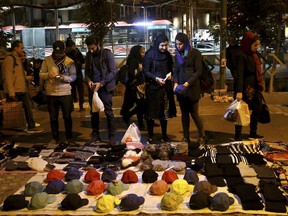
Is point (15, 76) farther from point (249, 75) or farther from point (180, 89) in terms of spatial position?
point (249, 75)

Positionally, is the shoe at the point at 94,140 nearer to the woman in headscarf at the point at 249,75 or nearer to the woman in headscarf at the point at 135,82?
the woman in headscarf at the point at 135,82

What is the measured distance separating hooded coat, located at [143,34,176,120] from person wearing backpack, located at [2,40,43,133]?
2.46 m

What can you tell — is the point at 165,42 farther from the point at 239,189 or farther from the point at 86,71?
the point at 239,189

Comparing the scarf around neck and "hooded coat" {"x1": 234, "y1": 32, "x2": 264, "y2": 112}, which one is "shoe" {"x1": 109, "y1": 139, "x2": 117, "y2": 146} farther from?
"hooded coat" {"x1": 234, "y1": 32, "x2": 264, "y2": 112}

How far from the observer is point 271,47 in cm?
1224

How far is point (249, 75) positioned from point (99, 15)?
5.36 metres

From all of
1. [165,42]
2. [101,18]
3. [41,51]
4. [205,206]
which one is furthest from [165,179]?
[41,51]

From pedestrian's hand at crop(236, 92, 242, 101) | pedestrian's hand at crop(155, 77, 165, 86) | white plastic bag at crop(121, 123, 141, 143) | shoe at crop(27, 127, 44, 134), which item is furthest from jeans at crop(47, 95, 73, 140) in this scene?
pedestrian's hand at crop(236, 92, 242, 101)

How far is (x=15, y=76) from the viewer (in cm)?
772

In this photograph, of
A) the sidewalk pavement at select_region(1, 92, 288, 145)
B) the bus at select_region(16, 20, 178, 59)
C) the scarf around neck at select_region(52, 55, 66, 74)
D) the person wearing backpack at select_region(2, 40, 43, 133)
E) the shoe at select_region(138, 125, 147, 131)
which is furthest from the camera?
the bus at select_region(16, 20, 178, 59)

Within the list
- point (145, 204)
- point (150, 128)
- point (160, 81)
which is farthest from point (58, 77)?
point (145, 204)

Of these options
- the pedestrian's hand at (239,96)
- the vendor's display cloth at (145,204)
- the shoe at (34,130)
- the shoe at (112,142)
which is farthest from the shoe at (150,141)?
the shoe at (34,130)

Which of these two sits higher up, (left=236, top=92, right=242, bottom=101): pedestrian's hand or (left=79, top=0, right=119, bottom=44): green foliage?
(left=79, top=0, right=119, bottom=44): green foliage

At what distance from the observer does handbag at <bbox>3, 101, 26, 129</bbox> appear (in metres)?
8.20
